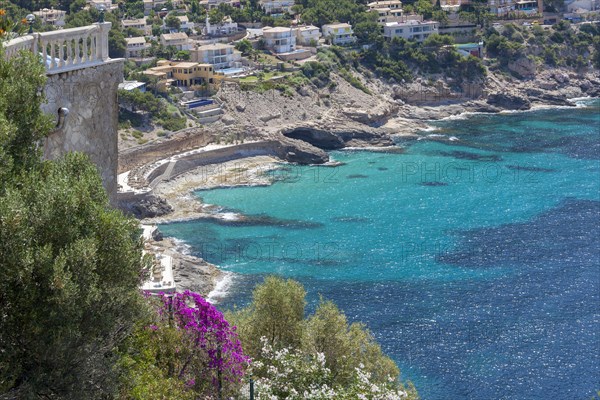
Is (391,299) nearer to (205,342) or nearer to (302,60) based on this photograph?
(205,342)

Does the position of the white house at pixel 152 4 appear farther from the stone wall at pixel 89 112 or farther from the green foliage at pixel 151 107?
the stone wall at pixel 89 112

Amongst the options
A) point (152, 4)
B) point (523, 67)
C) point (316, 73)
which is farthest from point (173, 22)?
point (523, 67)

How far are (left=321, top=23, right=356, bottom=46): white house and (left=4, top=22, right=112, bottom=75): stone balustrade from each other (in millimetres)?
75164

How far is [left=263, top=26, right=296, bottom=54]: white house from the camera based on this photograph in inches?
3132

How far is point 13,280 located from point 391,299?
30.5 metres

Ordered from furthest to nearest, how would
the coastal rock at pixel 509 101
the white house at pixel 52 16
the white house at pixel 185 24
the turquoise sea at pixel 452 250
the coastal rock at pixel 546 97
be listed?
the white house at pixel 185 24
the coastal rock at pixel 546 97
the coastal rock at pixel 509 101
the white house at pixel 52 16
the turquoise sea at pixel 452 250

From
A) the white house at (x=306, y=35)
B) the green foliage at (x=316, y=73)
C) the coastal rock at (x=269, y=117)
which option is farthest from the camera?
the white house at (x=306, y=35)

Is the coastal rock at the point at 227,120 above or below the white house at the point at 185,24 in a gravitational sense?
below

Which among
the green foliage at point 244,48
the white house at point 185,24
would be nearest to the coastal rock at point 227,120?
the green foliage at point 244,48

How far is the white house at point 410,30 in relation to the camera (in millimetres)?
87062

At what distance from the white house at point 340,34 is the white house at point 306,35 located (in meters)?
2.25

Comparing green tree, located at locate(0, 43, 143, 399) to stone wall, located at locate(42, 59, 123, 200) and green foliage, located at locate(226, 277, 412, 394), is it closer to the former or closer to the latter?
stone wall, located at locate(42, 59, 123, 200)

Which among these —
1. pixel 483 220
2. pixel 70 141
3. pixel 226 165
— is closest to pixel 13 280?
pixel 70 141

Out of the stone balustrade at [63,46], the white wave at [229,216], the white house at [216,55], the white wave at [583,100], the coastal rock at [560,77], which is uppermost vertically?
the stone balustrade at [63,46]
